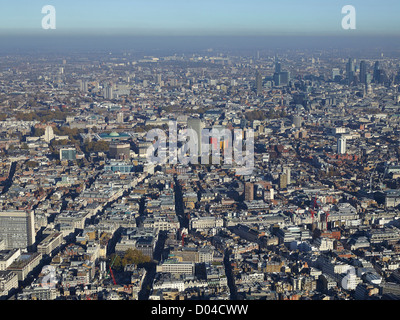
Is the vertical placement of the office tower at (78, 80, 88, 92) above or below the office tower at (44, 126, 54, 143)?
above

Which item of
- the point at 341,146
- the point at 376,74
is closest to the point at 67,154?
the point at 341,146

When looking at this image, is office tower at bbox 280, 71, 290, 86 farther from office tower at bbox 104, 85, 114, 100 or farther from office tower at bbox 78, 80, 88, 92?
office tower at bbox 78, 80, 88, 92

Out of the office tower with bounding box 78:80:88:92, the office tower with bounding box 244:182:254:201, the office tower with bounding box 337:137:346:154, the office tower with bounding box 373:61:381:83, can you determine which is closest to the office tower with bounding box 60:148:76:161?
the office tower with bounding box 244:182:254:201

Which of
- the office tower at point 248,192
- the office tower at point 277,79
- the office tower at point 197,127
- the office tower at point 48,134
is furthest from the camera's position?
the office tower at point 277,79

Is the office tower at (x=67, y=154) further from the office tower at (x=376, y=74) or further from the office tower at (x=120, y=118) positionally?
the office tower at (x=376, y=74)

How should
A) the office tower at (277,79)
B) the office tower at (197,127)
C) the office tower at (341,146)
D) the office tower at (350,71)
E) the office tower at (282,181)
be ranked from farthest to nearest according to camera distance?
the office tower at (277,79)
the office tower at (350,71)
the office tower at (197,127)
the office tower at (341,146)
the office tower at (282,181)

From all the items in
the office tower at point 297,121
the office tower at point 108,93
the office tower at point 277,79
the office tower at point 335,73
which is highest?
the office tower at point 335,73

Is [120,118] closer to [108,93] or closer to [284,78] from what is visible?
[108,93]

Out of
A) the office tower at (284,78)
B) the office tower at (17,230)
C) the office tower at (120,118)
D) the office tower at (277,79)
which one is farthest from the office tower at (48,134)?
the office tower at (284,78)
